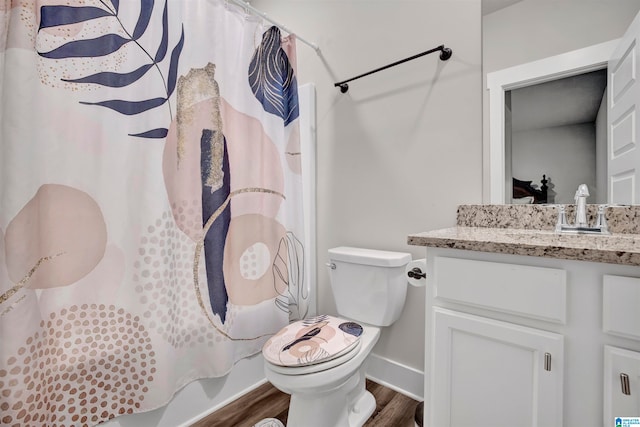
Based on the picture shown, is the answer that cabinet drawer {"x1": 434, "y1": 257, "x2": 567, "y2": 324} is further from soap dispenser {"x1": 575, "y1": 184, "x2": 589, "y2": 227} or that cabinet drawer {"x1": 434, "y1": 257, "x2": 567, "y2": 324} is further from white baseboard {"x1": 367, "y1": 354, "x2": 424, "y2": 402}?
white baseboard {"x1": 367, "y1": 354, "x2": 424, "y2": 402}

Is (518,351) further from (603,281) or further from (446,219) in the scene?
(446,219)

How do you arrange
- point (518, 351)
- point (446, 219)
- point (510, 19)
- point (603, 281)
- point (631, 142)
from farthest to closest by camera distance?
point (446, 219) → point (510, 19) → point (631, 142) → point (518, 351) → point (603, 281)

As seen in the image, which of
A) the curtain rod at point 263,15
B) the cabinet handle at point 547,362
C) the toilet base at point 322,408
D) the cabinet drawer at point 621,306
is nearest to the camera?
the cabinet drawer at point 621,306

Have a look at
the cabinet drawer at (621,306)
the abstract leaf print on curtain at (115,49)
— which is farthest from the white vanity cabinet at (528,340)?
the abstract leaf print on curtain at (115,49)

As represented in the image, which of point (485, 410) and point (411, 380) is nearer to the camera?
point (485, 410)

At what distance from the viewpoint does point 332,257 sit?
1.51 metres

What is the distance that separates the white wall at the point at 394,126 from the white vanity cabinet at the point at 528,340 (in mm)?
552

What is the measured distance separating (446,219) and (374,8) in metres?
1.17

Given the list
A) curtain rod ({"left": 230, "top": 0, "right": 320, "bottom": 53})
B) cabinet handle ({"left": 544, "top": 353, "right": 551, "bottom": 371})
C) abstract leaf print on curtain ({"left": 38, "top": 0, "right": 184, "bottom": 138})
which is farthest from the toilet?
curtain rod ({"left": 230, "top": 0, "right": 320, "bottom": 53})

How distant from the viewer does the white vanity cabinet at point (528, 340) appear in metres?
0.67

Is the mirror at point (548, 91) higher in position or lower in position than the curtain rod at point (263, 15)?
lower

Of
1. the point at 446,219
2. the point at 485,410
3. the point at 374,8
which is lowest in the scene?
the point at 485,410

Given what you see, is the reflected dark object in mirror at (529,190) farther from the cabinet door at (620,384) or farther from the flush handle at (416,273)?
the cabinet door at (620,384)

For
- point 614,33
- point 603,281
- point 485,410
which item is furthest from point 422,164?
point 485,410
